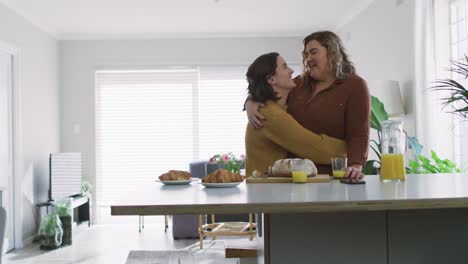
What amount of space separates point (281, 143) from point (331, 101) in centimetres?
30

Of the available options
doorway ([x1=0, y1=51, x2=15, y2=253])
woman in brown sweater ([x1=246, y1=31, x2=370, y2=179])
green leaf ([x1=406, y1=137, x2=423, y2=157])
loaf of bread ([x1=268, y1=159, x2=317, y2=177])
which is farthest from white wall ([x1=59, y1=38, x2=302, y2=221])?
loaf of bread ([x1=268, y1=159, x2=317, y2=177])

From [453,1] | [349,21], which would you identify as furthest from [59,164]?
[453,1]

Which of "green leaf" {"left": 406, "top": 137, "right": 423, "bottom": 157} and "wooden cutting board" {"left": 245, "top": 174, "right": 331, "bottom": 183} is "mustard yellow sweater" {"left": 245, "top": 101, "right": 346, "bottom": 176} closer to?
"wooden cutting board" {"left": 245, "top": 174, "right": 331, "bottom": 183}

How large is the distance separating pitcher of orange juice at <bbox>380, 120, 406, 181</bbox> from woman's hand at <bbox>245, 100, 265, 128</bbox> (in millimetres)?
425

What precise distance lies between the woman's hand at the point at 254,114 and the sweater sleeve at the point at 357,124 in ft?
1.10

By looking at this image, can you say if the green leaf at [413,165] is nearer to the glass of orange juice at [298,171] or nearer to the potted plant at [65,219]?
the glass of orange juice at [298,171]

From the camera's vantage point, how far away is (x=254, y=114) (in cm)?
179

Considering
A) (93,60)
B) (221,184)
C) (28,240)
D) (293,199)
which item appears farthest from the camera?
(93,60)

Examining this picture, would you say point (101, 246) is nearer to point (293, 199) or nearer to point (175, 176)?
point (175, 176)

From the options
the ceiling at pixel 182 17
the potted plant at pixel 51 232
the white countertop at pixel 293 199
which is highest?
the ceiling at pixel 182 17

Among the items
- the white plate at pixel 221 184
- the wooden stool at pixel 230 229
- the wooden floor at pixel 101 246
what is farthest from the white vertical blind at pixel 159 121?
the white plate at pixel 221 184

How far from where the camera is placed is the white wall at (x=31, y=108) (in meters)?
5.14

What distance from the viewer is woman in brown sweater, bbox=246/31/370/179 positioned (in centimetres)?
182

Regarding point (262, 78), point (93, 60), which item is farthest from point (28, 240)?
point (262, 78)
